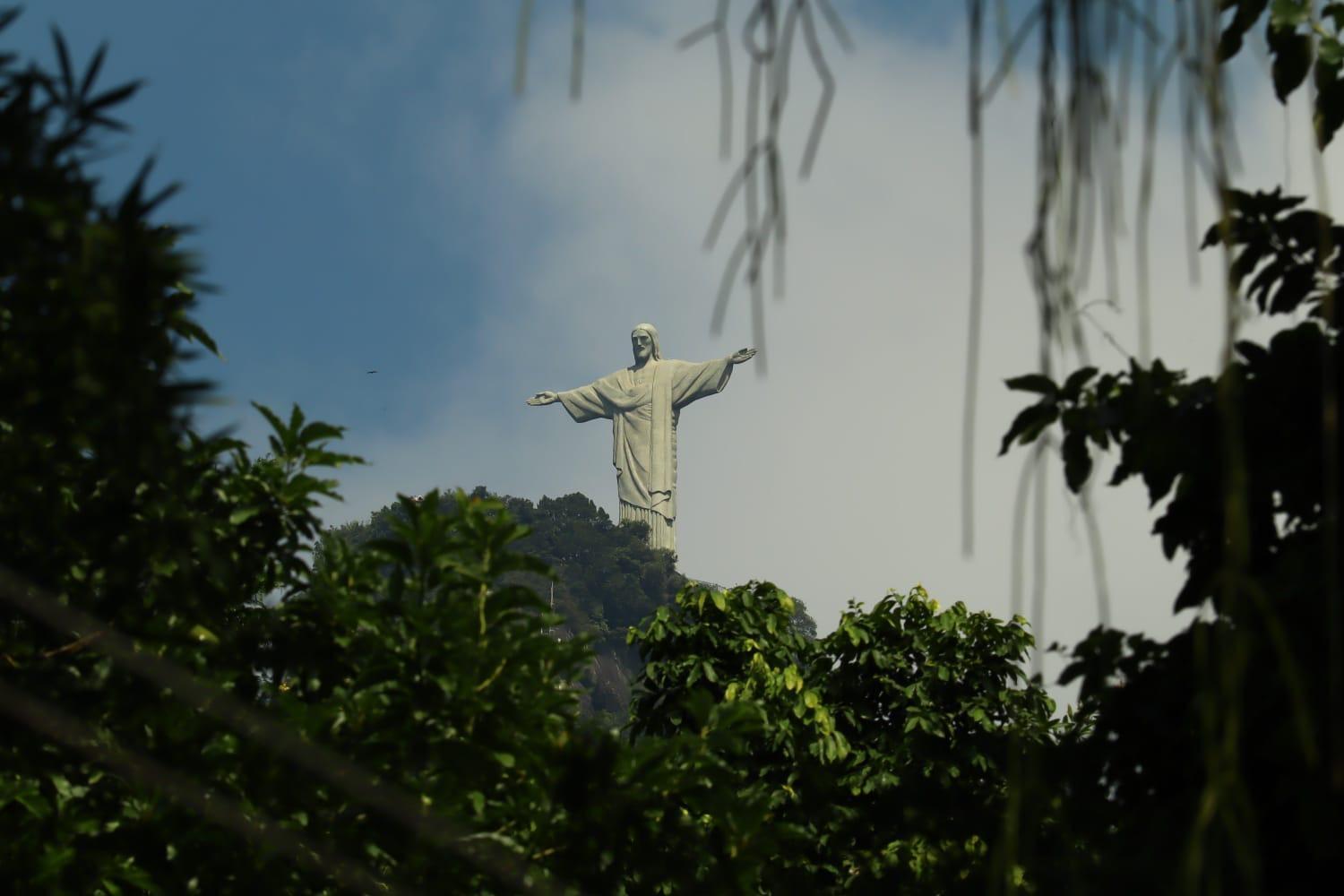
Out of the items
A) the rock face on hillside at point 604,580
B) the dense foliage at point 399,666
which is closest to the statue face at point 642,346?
the rock face on hillside at point 604,580

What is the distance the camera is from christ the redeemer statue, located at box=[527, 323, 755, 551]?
170ft

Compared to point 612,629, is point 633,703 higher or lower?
lower

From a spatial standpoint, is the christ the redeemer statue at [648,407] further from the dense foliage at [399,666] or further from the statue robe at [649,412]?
the dense foliage at [399,666]

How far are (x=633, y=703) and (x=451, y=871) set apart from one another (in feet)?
22.6

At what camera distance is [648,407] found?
170 feet

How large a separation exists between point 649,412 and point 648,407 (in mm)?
186

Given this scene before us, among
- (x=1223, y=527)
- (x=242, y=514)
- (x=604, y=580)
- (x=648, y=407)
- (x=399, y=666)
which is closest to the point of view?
(x=1223, y=527)

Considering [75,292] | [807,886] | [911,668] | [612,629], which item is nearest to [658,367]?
[612,629]

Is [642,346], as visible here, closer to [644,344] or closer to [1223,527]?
[644,344]

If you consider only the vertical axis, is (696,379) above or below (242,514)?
above

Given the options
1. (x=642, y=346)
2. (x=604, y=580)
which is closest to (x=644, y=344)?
(x=642, y=346)

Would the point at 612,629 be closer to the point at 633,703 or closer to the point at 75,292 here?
the point at 633,703

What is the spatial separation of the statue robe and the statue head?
0.30 m

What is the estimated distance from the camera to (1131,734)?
3293 mm
